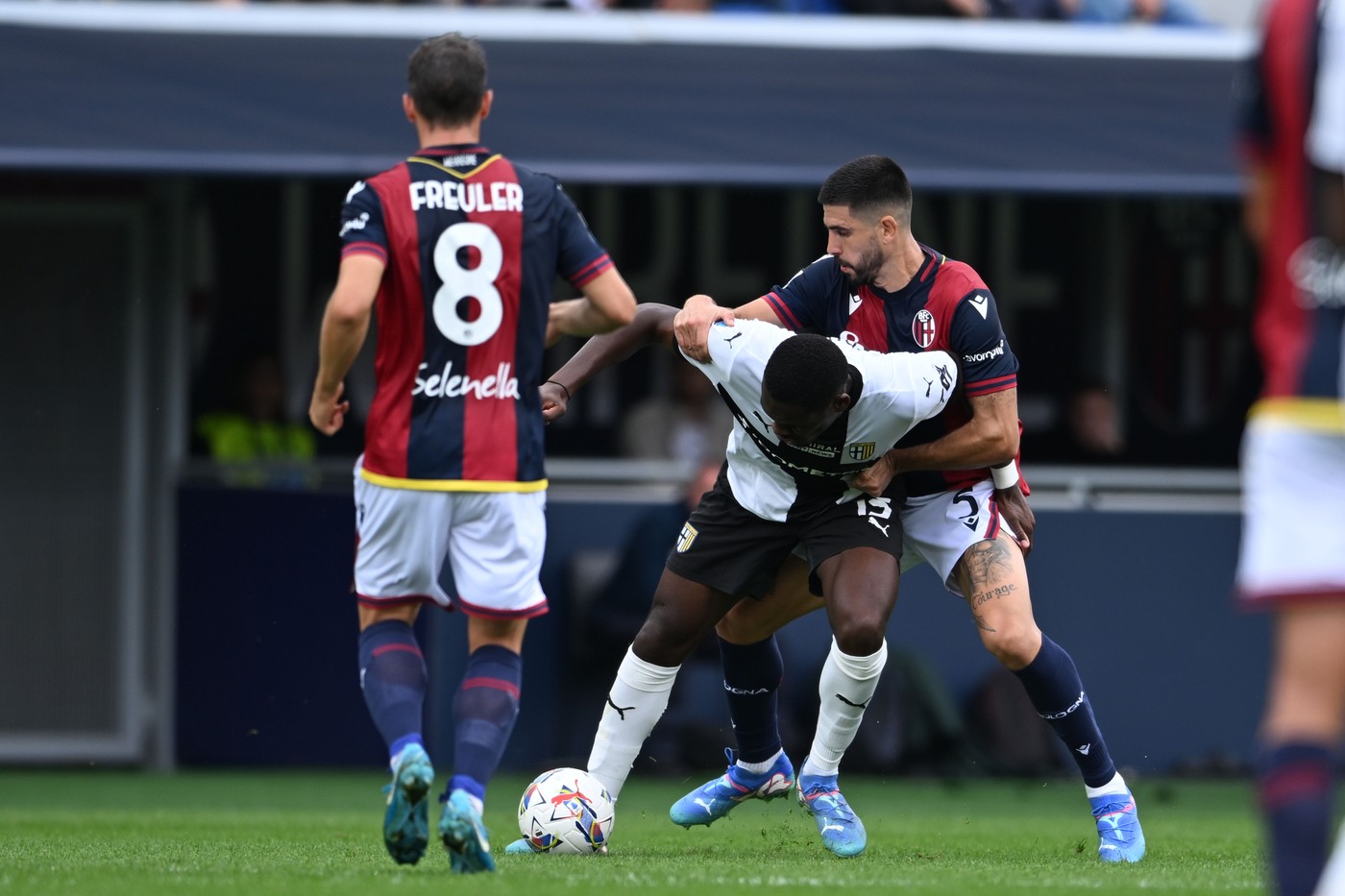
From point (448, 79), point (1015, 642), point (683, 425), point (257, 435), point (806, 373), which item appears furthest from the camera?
point (683, 425)

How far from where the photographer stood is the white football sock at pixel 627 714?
19.2 feet

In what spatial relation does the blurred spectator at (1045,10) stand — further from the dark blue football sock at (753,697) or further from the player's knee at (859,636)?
the player's knee at (859,636)

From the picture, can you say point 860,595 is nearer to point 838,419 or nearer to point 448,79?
point 838,419

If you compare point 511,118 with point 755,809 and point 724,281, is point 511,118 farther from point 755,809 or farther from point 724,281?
point 755,809

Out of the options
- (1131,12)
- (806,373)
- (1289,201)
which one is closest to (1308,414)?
(1289,201)

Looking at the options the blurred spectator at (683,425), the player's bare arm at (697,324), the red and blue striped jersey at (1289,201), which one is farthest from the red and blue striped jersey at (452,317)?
the blurred spectator at (683,425)

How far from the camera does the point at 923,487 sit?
19.9 feet

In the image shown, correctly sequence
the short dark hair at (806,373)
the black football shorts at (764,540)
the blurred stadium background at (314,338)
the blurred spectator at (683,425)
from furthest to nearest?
1. the blurred spectator at (683,425)
2. the blurred stadium background at (314,338)
3. the black football shorts at (764,540)
4. the short dark hair at (806,373)

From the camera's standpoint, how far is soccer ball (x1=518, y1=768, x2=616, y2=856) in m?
5.73

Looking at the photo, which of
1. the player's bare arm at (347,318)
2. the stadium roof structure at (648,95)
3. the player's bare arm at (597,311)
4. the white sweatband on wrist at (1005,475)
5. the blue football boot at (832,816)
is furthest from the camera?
the stadium roof structure at (648,95)

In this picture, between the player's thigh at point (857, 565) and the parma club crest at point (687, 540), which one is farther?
the parma club crest at point (687, 540)

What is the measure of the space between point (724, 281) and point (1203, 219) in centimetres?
289

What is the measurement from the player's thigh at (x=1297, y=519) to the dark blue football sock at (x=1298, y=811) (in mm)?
249

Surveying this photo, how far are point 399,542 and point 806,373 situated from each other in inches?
47.9
